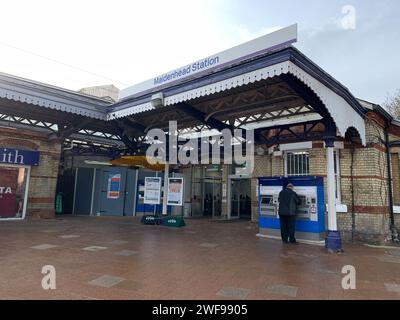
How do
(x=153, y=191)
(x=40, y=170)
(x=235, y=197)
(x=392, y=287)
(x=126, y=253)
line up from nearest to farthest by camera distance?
(x=392, y=287), (x=126, y=253), (x=153, y=191), (x=40, y=170), (x=235, y=197)

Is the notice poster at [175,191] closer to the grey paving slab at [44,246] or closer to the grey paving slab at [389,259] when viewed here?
the grey paving slab at [44,246]

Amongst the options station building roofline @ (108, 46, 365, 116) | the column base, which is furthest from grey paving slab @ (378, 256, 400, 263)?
station building roofline @ (108, 46, 365, 116)

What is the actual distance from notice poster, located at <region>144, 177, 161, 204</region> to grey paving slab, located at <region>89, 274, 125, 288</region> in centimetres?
676

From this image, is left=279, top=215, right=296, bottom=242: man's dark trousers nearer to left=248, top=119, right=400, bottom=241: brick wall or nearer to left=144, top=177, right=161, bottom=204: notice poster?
left=248, top=119, right=400, bottom=241: brick wall

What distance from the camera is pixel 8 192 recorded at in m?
11.9

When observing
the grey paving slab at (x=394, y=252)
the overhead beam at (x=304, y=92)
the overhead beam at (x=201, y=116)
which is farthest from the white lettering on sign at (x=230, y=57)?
the grey paving slab at (x=394, y=252)

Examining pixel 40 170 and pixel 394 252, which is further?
pixel 40 170

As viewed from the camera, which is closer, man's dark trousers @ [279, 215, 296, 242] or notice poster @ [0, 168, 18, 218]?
man's dark trousers @ [279, 215, 296, 242]

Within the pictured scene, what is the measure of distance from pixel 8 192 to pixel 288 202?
10.7 metres

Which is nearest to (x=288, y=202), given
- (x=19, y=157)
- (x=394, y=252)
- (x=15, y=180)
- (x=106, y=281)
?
(x=394, y=252)

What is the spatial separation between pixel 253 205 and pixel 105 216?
752 centimetres

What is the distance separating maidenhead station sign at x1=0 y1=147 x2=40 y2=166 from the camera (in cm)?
1163

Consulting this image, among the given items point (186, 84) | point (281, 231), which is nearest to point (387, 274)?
point (281, 231)

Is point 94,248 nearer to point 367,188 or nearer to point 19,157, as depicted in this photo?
point 19,157
